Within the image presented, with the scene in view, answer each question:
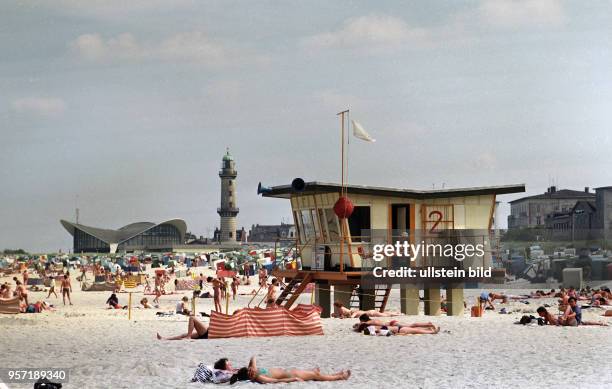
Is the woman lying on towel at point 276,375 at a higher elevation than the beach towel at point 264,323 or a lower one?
lower

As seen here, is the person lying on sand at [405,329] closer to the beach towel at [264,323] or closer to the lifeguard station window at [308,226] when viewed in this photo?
the beach towel at [264,323]

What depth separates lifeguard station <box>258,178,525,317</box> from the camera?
81.4 feet

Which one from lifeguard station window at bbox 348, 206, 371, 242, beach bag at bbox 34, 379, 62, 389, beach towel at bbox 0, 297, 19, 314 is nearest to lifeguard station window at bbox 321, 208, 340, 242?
lifeguard station window at bbox 348, 206, 371, 242

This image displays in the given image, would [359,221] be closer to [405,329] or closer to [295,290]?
[295,290]

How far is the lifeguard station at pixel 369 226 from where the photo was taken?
81.4ft

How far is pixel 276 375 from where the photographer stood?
13.5 m

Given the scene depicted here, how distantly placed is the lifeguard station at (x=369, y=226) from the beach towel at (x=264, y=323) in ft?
15.1

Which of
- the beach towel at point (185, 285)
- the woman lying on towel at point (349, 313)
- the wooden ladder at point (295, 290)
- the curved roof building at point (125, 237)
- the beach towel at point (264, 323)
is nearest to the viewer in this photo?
the beach towel at point (264, 323)

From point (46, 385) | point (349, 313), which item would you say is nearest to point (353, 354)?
point (46, 385)

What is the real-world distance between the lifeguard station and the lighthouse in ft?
458

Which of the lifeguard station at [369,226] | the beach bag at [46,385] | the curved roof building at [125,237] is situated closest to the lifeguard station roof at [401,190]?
the lifeguard station at [369,226]

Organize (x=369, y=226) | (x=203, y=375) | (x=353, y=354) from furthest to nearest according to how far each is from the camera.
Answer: (x=369, y=226) → (x=353, y=354) → (x=203, y=375)

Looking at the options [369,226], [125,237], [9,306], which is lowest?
[9,306]

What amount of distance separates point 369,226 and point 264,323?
659 cm
